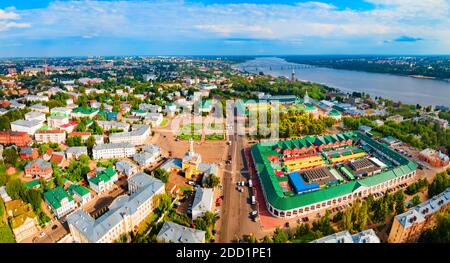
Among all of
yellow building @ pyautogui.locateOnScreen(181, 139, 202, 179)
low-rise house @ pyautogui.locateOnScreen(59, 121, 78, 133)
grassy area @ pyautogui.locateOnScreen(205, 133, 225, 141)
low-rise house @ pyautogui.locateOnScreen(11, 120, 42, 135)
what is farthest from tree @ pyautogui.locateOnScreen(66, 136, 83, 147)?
grassy area @ pyautogui.locateOnScreen(205, 133, 225, 141)

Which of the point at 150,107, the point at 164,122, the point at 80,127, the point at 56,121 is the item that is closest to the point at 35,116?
the point at 56,121

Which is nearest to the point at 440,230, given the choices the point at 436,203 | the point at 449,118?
the point at 436,203

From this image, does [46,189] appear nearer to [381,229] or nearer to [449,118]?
[381,229]

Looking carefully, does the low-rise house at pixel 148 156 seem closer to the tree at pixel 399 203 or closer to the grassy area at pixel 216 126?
the grassy area at pixel 216 126

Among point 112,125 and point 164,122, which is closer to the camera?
point 112,125

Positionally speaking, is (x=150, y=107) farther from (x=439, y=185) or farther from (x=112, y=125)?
(x=439, y=185)

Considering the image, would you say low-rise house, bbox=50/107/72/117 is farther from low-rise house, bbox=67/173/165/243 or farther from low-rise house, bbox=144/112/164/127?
low-rise house, bbox=67/173/165/243
